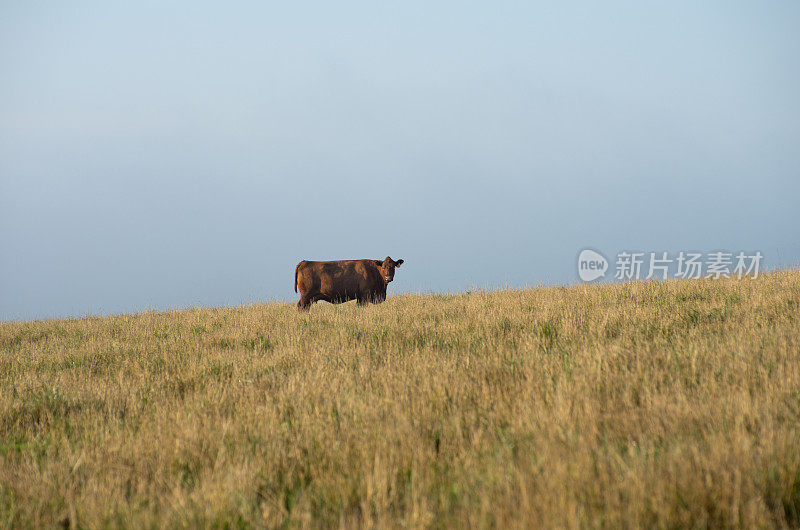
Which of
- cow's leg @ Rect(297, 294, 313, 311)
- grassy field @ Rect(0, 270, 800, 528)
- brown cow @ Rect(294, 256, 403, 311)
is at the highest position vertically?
brown cow @ Rect(294, 256, 403, 311)

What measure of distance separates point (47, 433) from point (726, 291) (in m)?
10.4

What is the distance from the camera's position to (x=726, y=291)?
32.0 ft

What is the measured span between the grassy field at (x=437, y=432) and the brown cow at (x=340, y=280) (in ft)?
22.3

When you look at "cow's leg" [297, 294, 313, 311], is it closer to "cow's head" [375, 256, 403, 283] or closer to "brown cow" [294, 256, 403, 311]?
"brown cow" [294, 256, 403, 311]

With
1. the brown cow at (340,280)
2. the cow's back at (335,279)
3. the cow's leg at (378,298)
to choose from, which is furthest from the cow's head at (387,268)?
the cow's leg at (378,298)

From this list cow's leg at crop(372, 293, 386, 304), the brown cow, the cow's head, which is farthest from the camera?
the cow's head

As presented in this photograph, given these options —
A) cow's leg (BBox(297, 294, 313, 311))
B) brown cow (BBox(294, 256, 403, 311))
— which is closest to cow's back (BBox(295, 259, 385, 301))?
brown cow (BBox(294, 256, 403, 311))

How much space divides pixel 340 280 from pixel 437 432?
1086cm

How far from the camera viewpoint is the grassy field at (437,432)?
259 cm

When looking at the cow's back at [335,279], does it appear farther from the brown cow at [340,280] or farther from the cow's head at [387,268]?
the cow's head at [387,268]

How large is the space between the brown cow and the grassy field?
680 cm

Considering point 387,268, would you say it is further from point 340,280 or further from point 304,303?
point 304,303

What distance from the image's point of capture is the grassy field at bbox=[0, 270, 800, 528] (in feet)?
8.49

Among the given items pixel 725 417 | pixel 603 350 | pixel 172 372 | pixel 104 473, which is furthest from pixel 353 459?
pixel 172 372
